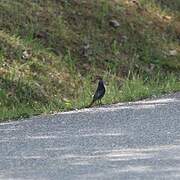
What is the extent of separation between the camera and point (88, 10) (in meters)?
17.1

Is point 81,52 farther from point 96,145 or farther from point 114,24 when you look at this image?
point 96,145

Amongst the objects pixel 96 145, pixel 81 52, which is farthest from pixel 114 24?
pixel 96 145

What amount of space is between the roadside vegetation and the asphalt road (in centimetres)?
111

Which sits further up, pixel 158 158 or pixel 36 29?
pixel 158 158

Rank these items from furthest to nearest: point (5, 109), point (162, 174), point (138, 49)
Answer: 1. point (138, 49)
2. point (5, 109)
3. point (162, 174)

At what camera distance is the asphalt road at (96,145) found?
7.28m

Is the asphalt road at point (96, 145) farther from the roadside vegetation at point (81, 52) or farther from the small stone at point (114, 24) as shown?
the small stone at point (114, 24)

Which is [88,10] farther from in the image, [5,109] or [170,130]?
[170,130]

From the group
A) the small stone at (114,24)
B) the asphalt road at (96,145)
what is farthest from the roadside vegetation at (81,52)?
the asphalt road at (96,145)

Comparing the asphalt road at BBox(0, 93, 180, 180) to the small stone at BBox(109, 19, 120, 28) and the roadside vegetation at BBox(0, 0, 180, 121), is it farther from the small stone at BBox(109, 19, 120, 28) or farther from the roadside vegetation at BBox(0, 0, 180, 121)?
the small stone at BBox(109, 19, 120, 28)

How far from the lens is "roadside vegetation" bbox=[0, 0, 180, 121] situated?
12.7 meters

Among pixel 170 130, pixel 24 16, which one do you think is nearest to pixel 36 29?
pixel 24 16

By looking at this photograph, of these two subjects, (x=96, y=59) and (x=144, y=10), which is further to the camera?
(x=144, y=10)

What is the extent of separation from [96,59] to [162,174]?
27.5ft
